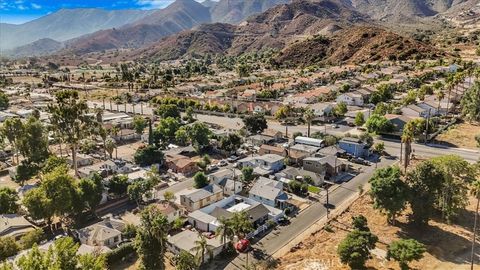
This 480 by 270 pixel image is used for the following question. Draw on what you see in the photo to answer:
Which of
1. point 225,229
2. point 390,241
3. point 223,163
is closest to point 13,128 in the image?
point 223,163

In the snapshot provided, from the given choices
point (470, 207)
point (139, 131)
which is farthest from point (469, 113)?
point (139, 131)

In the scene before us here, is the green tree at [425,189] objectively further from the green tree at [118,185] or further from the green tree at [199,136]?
the green tree at [199,136]

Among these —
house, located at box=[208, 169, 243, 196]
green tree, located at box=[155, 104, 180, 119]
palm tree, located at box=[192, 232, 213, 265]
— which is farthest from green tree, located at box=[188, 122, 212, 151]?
palm tree, located at box=[192, 232, 213, 265]

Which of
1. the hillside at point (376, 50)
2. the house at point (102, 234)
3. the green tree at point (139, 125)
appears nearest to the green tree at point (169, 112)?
the green tree at point (139, 125)

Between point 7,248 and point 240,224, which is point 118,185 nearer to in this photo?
point 7,248

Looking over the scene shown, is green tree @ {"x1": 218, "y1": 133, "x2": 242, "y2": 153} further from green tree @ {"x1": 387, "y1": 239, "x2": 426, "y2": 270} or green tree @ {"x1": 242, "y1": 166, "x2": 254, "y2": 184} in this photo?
green tree @ {"x1": 387, "y1": 239, "x2": 426, "y2": 270}

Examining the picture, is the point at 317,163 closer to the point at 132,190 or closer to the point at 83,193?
the point at 132,190
